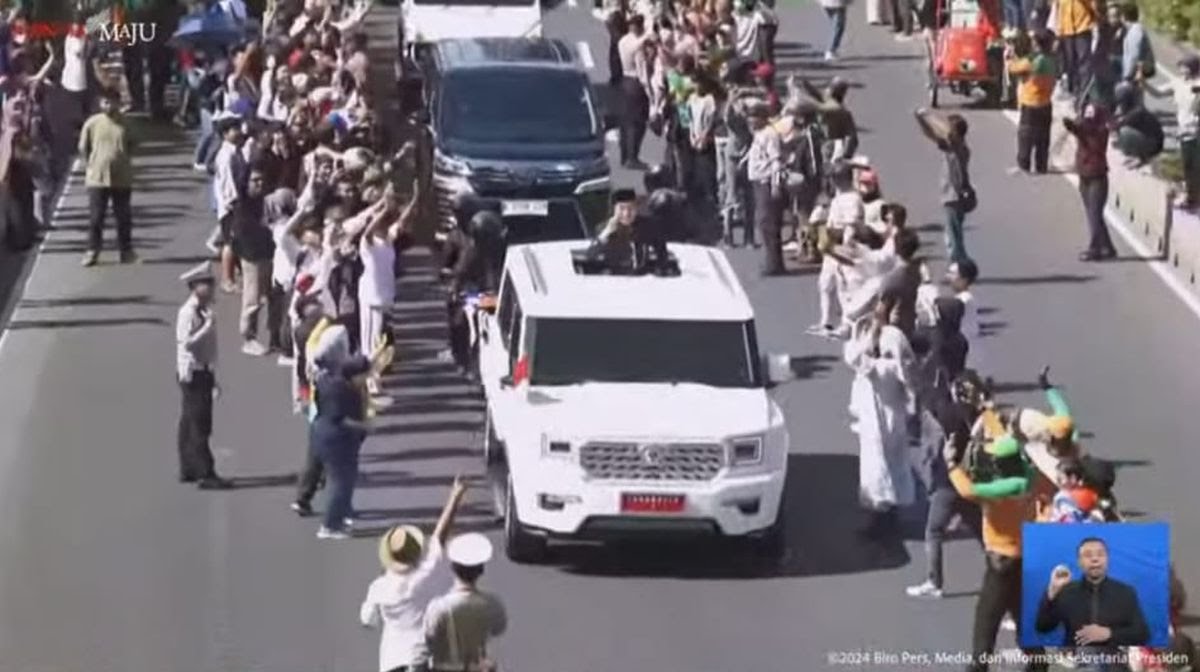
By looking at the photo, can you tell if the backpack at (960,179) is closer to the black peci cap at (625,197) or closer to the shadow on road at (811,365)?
the shadow on road at (811,365)

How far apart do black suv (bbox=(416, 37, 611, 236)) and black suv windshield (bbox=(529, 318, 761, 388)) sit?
7.79 meters

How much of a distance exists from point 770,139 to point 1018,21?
1048 cm

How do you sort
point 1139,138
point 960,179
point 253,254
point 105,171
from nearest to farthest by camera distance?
point 253,254, point 960,179, point 105,171, point 1139,138

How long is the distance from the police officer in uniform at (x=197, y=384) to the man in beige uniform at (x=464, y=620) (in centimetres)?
755

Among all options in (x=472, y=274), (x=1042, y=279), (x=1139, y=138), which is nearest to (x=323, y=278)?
(x=472, y=274)

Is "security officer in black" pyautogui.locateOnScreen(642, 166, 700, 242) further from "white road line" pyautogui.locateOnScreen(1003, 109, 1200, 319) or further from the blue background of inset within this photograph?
the blue background of inset

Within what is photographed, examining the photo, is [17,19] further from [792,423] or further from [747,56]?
[792,423]

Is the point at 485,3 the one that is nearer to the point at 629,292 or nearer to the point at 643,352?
the point at 629,292

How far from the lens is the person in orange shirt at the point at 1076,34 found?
37938mm

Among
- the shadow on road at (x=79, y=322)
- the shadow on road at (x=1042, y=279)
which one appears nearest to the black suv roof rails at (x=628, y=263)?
the shadow on road at (x=79, y=322)

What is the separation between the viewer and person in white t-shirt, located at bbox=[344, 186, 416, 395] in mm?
26578

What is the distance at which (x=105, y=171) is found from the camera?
104 feet

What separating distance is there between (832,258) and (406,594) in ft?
35.7

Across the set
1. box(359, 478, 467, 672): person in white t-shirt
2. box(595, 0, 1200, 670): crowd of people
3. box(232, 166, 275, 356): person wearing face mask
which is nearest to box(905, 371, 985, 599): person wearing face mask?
box(595, 0, 1200, 670): crowd of people
